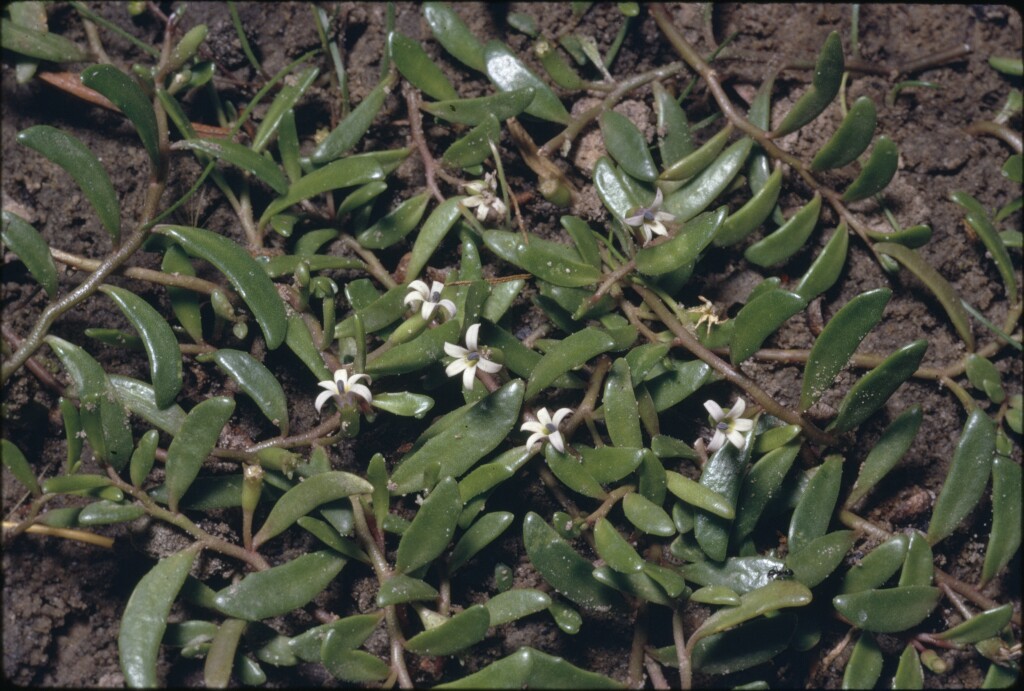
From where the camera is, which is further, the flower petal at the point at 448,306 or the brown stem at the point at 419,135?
the brown stem at the point at 419,135

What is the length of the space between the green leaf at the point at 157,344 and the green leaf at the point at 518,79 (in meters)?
1.31

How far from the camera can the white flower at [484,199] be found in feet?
8.29

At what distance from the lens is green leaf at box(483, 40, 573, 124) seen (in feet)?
8.79

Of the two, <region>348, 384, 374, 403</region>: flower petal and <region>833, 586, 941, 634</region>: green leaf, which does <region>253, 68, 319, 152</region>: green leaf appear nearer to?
<region>348, 384, 374, 403</region>: flower petal

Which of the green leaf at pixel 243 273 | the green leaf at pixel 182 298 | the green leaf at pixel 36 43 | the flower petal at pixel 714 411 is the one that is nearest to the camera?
the flower petal at pixel 714 411

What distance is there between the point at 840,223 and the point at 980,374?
2.20 ft

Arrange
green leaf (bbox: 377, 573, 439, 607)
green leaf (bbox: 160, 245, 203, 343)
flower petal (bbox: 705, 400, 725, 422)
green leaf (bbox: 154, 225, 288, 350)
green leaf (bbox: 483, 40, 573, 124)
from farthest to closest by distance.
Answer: green leaf (bbox: 483, 40, 573, 124) → green leaf (bbox: 160, 245, 203, 343) → green leaf (bbox: 154, 225, 288, 350) → flower petal (bbox: 705, 400, 725, 422) → green leaf (bbox: 377, 573, 439, 607)

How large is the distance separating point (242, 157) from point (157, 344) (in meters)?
0.62

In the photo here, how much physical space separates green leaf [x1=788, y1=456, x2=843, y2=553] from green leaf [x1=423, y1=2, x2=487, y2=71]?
168 cm

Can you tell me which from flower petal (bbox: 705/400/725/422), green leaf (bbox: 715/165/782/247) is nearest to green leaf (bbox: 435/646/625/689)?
flower petal (bbox: 705/400/725/422)

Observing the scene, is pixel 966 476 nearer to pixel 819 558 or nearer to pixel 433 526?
pixel 819 558

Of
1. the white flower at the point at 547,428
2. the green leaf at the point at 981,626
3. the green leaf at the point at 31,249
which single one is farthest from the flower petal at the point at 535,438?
the green leaf at the point at 31,249

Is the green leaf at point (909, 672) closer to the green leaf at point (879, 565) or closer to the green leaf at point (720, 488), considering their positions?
the green leaf at point (879, 565)

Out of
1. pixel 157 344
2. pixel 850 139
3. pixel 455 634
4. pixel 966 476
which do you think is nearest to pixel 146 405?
pixel 157 344
